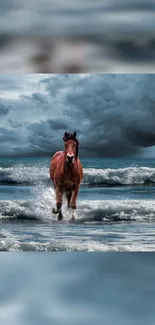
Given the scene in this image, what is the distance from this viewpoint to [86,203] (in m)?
3.85

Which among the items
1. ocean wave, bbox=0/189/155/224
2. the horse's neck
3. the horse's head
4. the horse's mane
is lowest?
ocean wave, bbox=0/189/155/224

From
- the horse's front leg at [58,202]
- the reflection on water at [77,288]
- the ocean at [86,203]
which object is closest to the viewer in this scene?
the reflection on water at [77,288]

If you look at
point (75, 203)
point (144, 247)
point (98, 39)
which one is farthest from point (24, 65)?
point (144, 247)

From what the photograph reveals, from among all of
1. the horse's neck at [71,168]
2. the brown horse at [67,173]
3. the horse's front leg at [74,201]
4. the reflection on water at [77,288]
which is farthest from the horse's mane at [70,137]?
the reflection on water at [77,288]

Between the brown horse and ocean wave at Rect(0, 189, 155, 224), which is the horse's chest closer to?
the brown horse

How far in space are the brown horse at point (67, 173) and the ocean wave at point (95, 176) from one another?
46 millimetres

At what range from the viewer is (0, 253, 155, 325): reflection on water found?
3.52 metres

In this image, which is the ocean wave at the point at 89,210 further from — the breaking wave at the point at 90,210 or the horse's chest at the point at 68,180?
the horse's chest at the point at 68,180

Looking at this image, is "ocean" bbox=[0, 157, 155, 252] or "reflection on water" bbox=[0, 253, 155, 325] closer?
"reflection on water" bbox=[0, 253, 155, 325]

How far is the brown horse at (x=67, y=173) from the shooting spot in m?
3.83

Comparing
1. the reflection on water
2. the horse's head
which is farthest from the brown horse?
the reflection on water

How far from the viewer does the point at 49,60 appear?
12.5 ft

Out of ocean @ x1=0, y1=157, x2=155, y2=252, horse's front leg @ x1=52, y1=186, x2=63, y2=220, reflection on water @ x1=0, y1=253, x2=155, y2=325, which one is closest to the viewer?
reflection on water @ x1=0, y1=253, x2=155, y2=325

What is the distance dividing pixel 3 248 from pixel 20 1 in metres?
1.37
